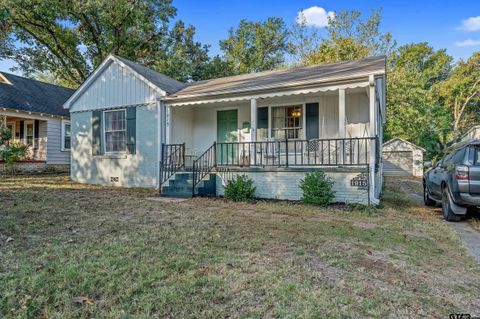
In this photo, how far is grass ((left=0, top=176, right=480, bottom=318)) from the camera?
2.40m

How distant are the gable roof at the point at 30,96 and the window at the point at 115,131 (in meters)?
6.46

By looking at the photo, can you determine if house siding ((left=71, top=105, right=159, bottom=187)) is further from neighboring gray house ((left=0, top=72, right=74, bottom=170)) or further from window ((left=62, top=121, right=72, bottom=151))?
window ((left=62, top=121, right=72, bottom=151))

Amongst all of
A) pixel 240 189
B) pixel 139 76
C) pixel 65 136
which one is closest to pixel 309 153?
pixel 240 189

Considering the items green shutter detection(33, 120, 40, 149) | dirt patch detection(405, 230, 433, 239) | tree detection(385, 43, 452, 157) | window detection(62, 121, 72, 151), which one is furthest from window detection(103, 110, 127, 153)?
tree detection(385, 43, 452, 157)

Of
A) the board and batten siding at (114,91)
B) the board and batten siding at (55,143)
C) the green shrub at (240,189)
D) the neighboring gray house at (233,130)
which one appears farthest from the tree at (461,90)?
the board and batten siding at (55,143)

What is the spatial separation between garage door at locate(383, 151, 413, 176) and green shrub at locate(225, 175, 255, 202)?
18.6 metres

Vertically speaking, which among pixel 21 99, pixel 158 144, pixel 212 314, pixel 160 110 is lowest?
pixel 212 314

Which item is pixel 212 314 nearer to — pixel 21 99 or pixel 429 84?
pixel 21 99

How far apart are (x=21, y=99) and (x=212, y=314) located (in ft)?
59.0

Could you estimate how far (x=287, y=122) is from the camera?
1048 centimetres

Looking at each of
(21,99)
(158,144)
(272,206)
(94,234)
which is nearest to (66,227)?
(94,234)

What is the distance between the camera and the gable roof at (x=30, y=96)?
15.4 m

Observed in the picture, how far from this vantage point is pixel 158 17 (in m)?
20.6

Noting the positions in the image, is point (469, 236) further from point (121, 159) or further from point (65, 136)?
point (65, 136)
